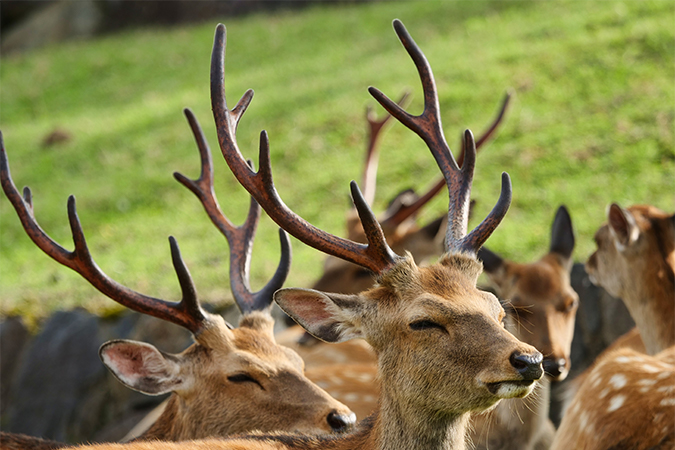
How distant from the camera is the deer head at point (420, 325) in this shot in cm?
251

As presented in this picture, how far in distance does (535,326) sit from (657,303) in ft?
2.84

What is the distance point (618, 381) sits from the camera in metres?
3.74

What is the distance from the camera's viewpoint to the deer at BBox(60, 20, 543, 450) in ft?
8.25

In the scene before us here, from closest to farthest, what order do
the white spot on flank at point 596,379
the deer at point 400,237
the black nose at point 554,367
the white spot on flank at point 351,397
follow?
A: the white spot on flank at point 596,379
the black nose at point 554,367
the white spot on flank at point 351,397
the deer at point 400,237

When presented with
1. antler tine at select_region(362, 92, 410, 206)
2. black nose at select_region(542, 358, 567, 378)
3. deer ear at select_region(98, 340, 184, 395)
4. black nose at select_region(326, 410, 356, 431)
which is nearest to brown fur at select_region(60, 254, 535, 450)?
black nose at select_region(326, 410, 356, 431)

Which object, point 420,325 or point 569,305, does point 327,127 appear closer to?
point 569,305

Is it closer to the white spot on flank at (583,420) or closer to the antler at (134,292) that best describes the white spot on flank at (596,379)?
the white spot on flank at (583,420)

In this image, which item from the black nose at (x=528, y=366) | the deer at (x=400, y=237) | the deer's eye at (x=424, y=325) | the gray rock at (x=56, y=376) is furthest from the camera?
the gray rock at (x=56, y=376)

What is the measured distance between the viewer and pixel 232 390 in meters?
3.57

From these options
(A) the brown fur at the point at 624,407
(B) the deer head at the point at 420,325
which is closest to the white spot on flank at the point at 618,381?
(A) the brown fur at the point at 624,407

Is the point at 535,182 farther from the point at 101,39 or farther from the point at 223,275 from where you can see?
the point at 101,39

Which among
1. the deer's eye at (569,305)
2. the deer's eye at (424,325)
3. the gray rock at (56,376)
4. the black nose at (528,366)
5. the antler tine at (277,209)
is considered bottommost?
the gray rock at (56,376)

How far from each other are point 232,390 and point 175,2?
56.3 ft

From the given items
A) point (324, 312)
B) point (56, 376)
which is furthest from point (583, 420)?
point (56, 376)
